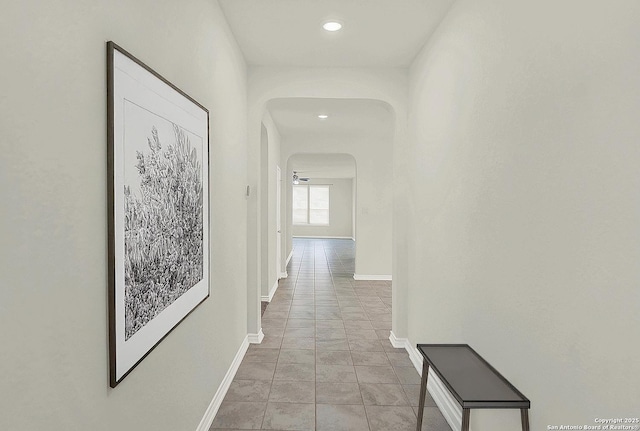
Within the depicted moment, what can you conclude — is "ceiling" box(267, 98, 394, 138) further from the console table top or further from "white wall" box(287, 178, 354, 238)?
"white wall" box(287, 178, 354, 238)

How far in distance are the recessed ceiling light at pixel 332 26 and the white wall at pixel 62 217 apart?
1.39 meters

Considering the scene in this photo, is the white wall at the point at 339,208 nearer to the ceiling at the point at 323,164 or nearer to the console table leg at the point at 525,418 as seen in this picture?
the ceiling at the point at 323,164

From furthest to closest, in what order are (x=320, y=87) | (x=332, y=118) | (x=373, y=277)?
(x=373, y=277) < (x=332, y=118) < (x=320, y=87)

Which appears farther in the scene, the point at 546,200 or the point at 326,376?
the point at 326,376

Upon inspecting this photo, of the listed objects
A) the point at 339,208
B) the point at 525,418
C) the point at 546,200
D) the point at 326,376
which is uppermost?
the point at 546,200

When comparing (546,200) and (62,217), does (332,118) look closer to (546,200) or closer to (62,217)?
(546,200)

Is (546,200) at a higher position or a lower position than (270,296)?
higher

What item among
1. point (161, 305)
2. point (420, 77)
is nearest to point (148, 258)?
point (161, 305)

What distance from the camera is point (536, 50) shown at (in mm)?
1601

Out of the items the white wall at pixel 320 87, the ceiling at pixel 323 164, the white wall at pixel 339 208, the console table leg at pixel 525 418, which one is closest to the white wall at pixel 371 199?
the ceiling at pixel 323 164

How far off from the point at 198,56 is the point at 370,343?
296 centimetres

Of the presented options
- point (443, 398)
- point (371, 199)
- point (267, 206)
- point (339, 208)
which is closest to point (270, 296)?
point (267, 206)

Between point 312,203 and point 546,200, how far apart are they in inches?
559

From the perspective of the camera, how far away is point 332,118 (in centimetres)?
564
